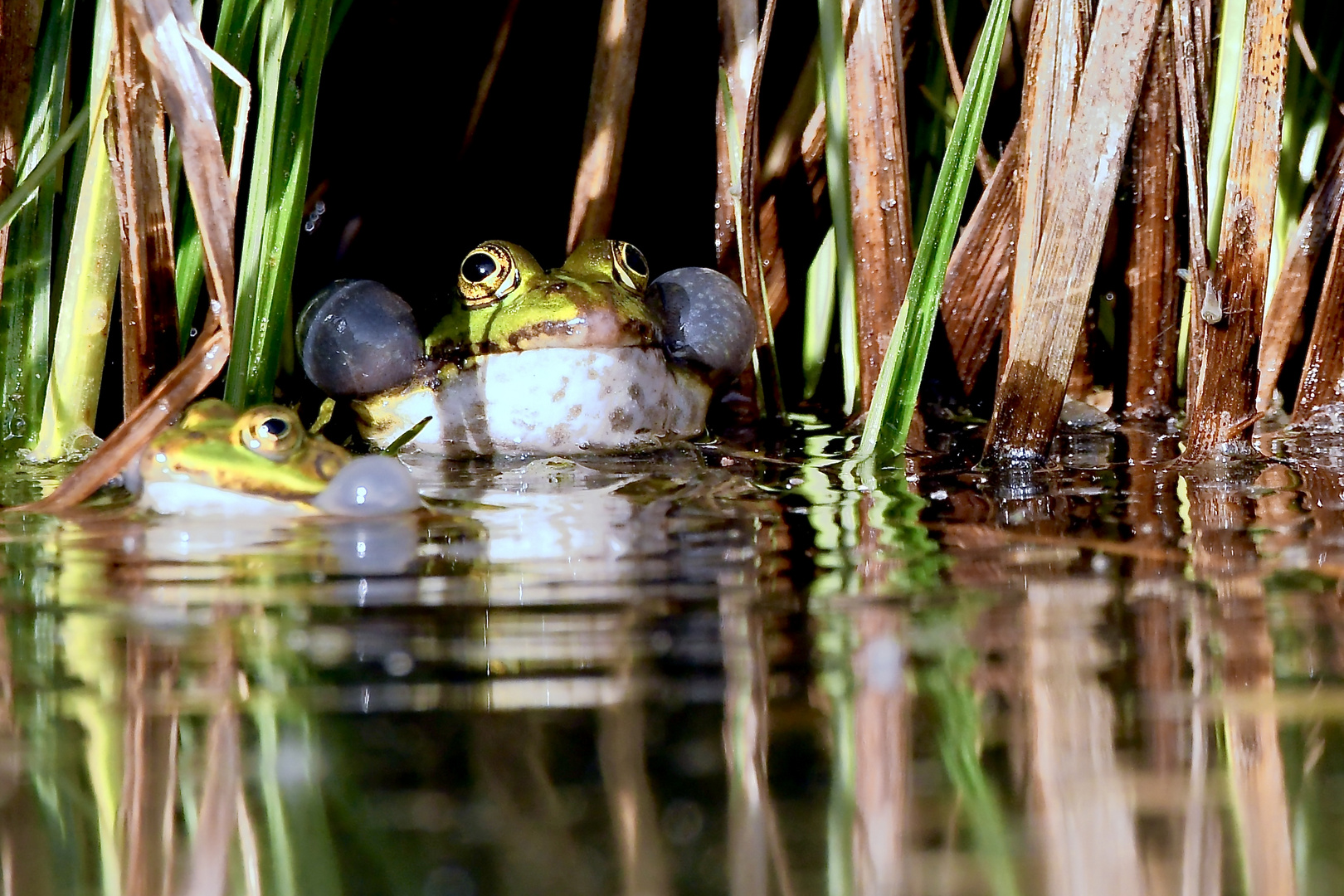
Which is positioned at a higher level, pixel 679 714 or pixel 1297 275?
pixel 1297 275

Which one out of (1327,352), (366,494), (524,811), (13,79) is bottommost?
(524,811)

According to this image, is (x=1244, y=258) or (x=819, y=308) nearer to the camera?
(x=1244, y=258)

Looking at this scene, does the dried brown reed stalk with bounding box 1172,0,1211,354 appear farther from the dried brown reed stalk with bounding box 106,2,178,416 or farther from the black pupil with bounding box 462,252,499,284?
the dried brown reed stalk with bounding box 106,2,178,416

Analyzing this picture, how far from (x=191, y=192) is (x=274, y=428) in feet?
1.06

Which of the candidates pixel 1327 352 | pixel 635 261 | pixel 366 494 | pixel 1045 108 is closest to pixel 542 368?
pixel 635 261

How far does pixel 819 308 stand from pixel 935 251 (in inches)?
31.2

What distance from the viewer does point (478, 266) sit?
91.8 inches

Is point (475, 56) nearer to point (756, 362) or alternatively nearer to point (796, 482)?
point (756, 362)

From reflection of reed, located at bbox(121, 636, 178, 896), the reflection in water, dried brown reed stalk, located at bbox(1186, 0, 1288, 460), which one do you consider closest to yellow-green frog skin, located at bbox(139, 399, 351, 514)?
the reflection in water

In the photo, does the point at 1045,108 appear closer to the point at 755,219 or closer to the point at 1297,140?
the point at 755,219

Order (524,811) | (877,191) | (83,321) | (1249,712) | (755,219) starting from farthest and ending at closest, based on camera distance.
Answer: (755,219)
(877,191)
(83,321)
(1249,712)
(524,811)

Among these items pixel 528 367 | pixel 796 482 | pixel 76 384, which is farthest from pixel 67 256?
pixel 796 482

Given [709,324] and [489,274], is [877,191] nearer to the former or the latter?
[709,324]

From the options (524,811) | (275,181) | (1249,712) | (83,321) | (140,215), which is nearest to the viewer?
(524,811)
